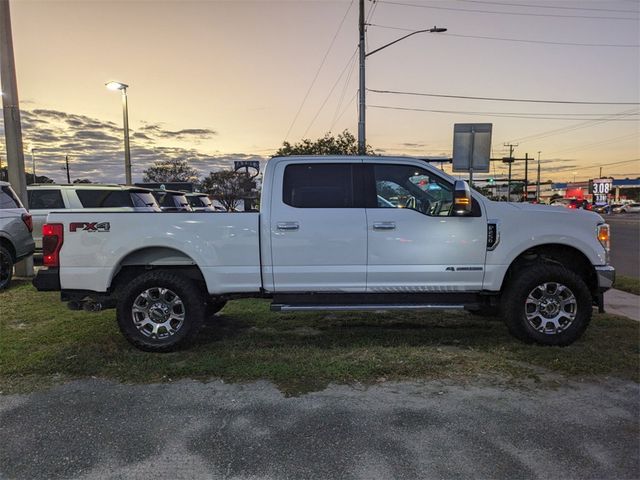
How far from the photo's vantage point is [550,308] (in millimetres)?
5254

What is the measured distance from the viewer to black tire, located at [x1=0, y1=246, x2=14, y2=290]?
8.77 metres

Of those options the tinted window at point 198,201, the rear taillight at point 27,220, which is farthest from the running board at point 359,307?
the tinted window at point 198,201

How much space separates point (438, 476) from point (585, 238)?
3500 mm

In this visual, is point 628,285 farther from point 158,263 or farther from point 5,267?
point 5,267

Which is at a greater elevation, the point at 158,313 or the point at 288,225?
the point at 288,225

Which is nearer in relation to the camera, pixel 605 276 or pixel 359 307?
pixel 359 307

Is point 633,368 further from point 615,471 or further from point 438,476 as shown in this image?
point 438,476

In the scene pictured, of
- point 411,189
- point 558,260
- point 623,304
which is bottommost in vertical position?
point 623,304

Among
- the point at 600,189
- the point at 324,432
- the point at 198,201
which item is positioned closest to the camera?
the point at 324,432

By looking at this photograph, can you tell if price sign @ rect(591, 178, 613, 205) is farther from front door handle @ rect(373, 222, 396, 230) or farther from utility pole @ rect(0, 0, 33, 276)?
front door handle @ rect(373, 222, 396, 230)

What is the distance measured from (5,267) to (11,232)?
65 cm

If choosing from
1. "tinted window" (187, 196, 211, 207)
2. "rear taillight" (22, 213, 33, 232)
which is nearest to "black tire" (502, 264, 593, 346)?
"rear taillight" (22, 213, 33, 232)

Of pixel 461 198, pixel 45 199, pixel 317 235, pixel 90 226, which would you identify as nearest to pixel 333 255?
pixel 317 235

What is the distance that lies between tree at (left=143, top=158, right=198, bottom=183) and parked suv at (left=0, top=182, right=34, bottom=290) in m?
63.6
